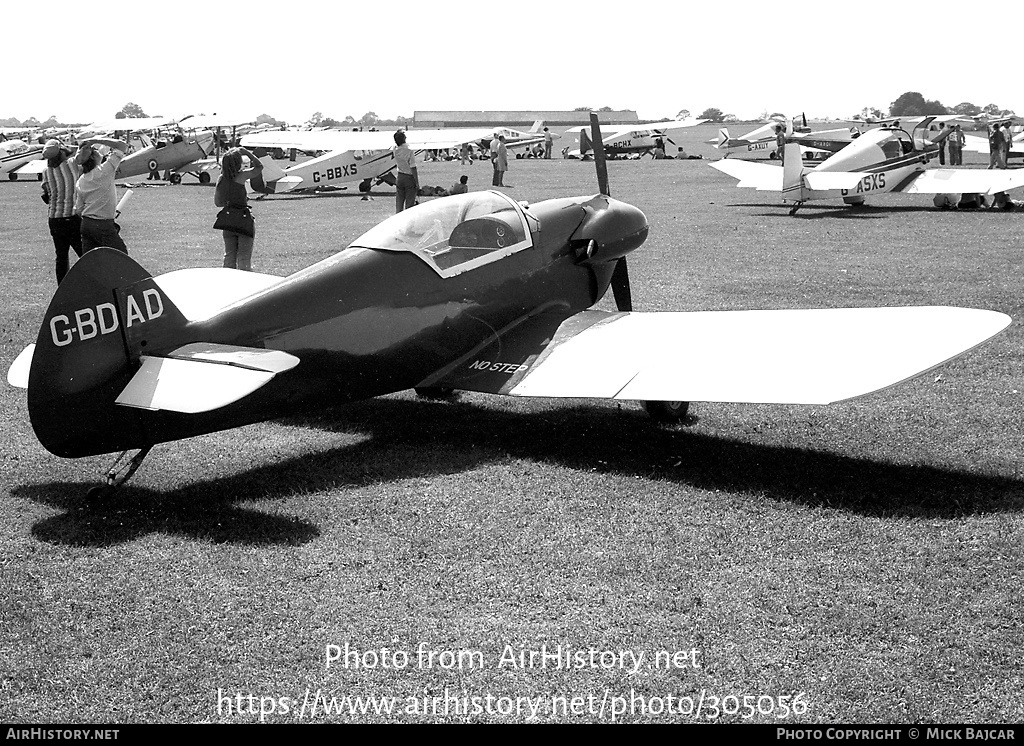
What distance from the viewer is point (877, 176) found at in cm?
2358

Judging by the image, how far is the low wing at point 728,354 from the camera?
5719 mm

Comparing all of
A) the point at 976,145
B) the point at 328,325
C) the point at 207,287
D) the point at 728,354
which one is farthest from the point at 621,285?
the point at 976,145

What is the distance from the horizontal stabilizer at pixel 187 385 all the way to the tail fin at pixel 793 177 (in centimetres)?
1886

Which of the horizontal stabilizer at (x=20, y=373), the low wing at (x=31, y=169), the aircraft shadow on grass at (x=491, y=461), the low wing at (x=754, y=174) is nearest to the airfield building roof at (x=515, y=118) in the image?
the low wing at (x=31, y=169)

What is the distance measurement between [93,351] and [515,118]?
456 feet

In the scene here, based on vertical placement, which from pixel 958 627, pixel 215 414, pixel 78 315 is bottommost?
pixel 958 627

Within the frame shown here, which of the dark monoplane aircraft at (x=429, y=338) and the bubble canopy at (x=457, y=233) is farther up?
the bubble canopy at (x=457, y=233)

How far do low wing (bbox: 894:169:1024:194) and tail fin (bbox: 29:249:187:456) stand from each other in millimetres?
19623

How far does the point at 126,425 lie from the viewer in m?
5.52

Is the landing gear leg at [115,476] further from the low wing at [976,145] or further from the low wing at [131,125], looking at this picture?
the low wing at [131,125]

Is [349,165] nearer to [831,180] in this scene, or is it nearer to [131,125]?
[831,180]

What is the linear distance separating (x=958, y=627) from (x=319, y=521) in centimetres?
303

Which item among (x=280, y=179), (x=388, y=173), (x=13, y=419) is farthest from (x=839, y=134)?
(x=13, y=419)

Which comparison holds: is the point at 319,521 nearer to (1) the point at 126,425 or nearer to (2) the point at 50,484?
(1) the point at 126,425
